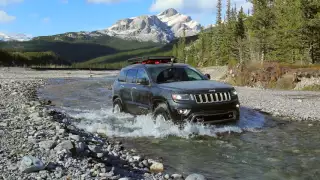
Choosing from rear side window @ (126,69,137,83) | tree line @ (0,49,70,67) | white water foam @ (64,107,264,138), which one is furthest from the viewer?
tree line @ (0,49,70,67)

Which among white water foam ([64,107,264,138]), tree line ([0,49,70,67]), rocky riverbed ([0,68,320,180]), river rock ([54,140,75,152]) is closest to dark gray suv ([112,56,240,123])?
white water foam ([64,107,264,138])

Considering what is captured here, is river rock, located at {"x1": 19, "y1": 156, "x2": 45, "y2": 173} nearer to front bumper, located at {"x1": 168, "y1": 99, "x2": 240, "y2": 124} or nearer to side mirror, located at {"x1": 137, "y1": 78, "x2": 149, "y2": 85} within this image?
front bumper, located at {"x1": 168, "y1": 99, "x2": 240, "y2": 124}

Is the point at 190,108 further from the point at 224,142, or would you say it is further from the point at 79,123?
the point at 79,123

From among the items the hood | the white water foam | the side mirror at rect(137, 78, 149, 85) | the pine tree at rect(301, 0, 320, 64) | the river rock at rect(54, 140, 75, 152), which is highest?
the pine tree at rect(301, 0, 320, 64)

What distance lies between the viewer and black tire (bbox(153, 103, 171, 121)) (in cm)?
1050

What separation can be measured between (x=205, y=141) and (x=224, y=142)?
0.50 meters

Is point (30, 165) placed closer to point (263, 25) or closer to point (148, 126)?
point (148, 126)

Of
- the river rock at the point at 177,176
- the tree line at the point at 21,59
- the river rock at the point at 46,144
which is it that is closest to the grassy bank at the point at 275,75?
the river rock at the point at 177,176

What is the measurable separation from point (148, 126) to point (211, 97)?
7.40 feet

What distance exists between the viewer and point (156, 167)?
739 cm

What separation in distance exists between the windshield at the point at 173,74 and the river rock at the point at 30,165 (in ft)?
20.1

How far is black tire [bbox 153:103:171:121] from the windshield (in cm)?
92

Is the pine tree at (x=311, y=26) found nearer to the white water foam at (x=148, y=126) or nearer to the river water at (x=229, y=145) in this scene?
the white water foam at (x=148, y=126)

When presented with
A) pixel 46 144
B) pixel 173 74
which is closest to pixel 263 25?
pixel 173 74
